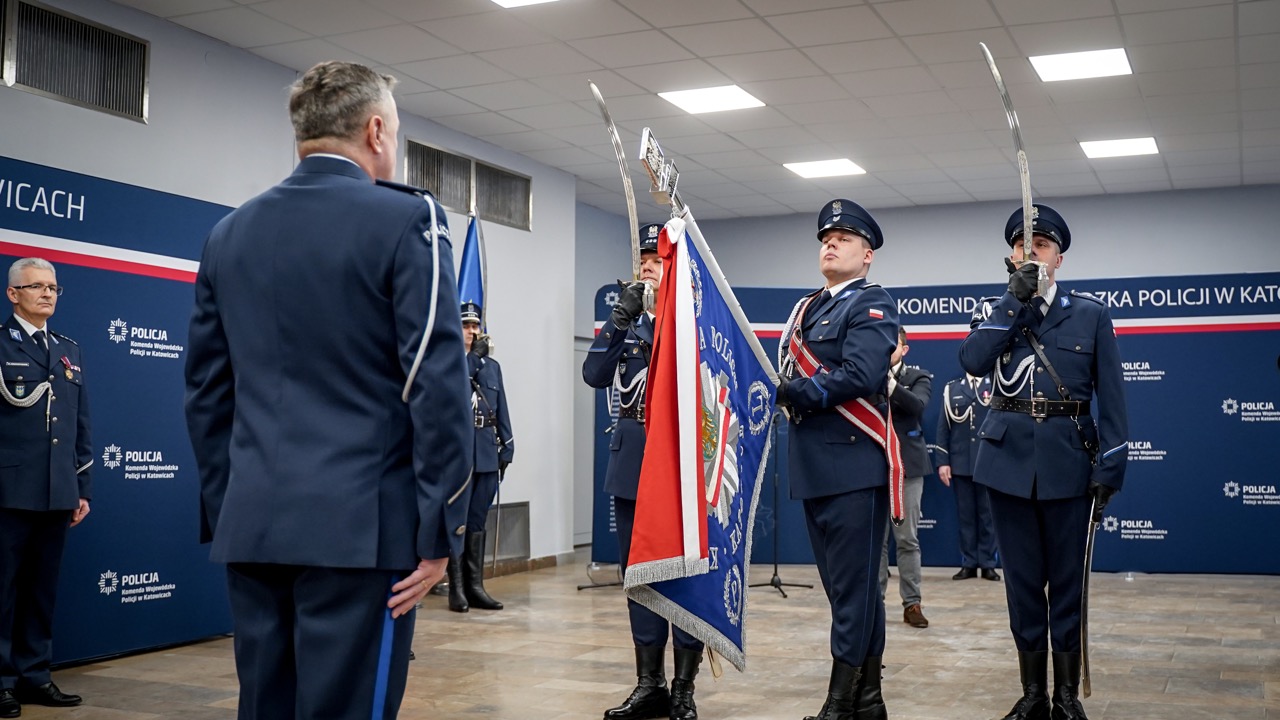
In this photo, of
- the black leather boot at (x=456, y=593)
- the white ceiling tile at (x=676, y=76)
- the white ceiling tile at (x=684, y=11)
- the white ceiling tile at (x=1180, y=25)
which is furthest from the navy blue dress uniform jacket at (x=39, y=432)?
the white ceiling tile at (x=1180, y=25)

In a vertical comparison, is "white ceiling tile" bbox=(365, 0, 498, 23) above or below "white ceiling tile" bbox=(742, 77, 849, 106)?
below

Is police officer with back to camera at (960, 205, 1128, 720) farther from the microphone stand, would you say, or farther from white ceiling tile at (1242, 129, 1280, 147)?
white ceiling tile at (1242, 129, 1280, 147)

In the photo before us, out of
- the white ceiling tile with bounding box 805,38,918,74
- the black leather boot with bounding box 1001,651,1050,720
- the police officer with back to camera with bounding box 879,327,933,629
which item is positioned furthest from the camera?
the white ceiling tile with bounding box 805,38,918,74

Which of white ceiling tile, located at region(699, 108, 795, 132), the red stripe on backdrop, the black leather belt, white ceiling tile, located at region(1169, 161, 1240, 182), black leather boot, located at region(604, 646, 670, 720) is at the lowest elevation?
black leather boot, located at region(604, 646, 670, 720)

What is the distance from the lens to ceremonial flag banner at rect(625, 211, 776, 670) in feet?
9.77

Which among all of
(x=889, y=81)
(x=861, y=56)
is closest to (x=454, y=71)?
(x=861, y=56)

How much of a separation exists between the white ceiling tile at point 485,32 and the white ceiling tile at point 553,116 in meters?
1.36

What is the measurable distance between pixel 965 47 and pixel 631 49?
203 cm

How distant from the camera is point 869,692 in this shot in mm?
3787

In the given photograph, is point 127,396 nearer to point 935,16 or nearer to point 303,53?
point 303,53

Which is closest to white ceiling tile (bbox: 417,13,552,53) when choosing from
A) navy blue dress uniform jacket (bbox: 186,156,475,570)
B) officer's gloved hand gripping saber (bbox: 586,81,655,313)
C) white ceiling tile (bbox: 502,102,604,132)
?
white ceiling tile (bbox: 502,102,604,132)

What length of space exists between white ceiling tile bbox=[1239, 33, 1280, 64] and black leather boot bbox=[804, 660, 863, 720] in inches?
202

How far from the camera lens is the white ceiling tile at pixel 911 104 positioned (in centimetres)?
799

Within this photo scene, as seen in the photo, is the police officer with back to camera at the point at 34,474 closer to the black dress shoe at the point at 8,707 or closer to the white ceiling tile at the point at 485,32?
the black dress shoe at the point at 8,707
